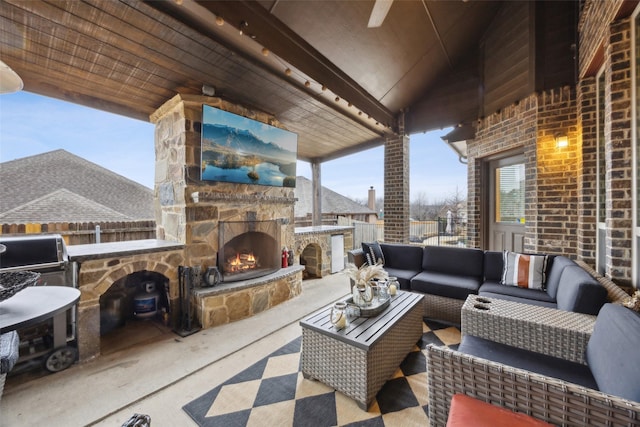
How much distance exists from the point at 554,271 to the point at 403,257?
5.36 feet

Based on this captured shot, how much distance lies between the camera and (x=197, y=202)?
2910mm

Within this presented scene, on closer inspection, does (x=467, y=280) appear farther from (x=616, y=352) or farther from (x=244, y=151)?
(x=244, y=151)

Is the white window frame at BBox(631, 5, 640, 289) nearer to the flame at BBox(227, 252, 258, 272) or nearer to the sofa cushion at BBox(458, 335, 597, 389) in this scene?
the sofa cushion at BBox(458, 335, 597, 389)

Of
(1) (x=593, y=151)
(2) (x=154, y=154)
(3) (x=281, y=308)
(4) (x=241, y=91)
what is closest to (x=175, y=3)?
(4) (x=241, y=91)

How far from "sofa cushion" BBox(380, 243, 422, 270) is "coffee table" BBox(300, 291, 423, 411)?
1594mm

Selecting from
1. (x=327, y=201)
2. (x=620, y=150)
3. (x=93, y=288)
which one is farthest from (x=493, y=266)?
(x=327, y=201)

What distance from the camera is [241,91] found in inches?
120

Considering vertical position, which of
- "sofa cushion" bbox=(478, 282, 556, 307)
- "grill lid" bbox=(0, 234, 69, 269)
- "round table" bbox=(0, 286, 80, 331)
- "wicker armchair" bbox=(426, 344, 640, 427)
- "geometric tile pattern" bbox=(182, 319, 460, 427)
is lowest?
"geometric tile pattern" bbox=(182, 319, 460, 427)

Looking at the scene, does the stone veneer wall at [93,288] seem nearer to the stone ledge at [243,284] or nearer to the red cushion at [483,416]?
the stone ledge at [243,284]

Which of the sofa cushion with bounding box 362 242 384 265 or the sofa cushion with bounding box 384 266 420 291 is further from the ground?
the sofa cushion with bounding box 362 242 384 265

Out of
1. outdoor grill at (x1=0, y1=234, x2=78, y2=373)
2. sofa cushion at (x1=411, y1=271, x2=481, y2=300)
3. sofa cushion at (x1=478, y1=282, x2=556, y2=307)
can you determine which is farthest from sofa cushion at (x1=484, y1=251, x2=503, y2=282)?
outdoor grill at (x1=0, y1=234, x2=78, y2=373)

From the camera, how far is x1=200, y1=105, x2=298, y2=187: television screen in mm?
2932

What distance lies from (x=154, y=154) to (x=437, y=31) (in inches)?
167

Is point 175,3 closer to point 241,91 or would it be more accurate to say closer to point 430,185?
point 241,91
